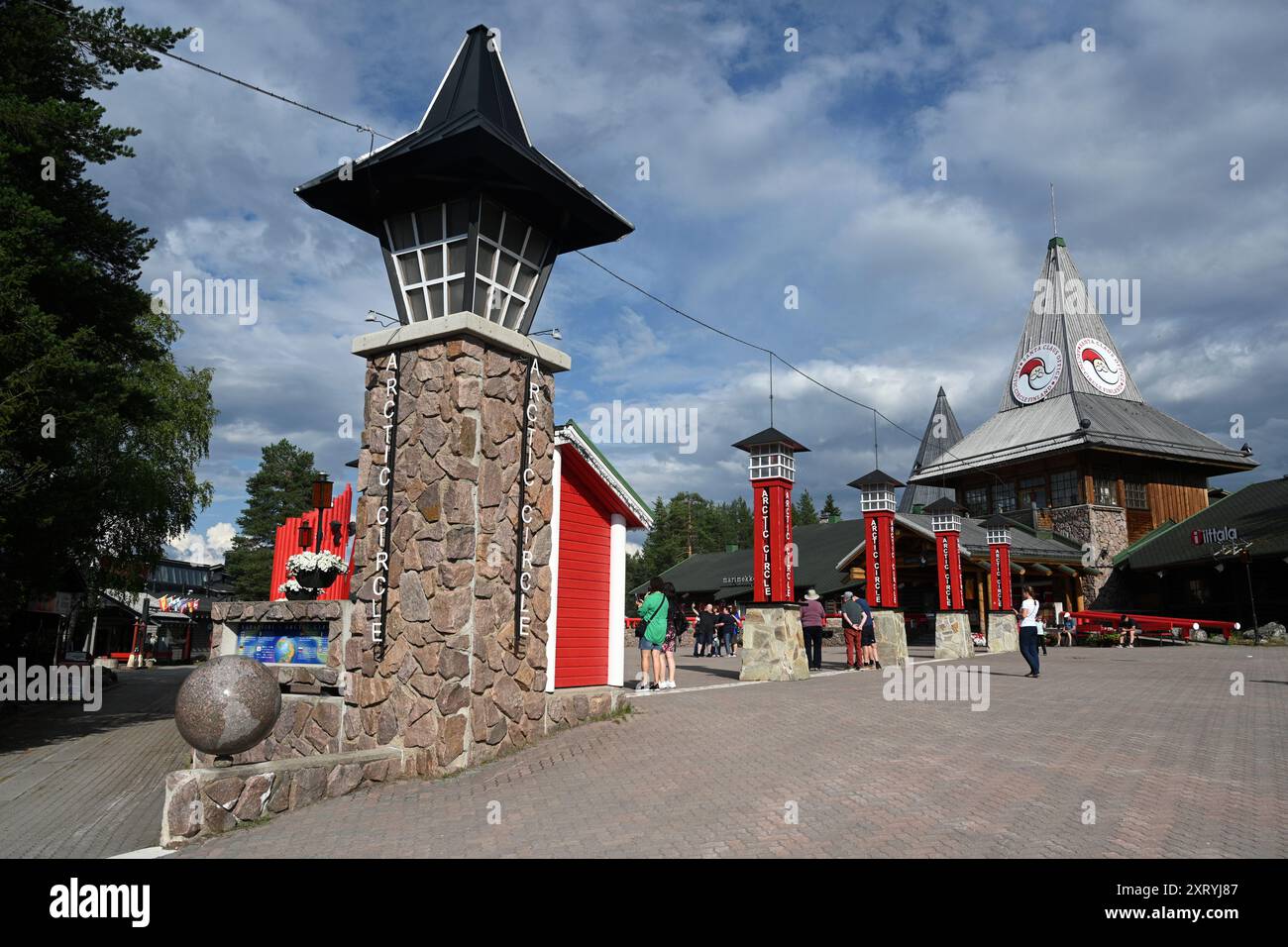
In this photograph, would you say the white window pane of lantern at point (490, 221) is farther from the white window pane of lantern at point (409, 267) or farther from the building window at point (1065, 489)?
the building window at point (1065, 489)

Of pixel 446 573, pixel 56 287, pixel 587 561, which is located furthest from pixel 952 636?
pixel 56 287

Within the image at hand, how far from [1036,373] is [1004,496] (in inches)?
259

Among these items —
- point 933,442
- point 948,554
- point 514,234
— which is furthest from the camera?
point 933,442

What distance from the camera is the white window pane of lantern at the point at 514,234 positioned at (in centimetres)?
937

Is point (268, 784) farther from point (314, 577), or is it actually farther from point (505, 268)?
point (505, 268)

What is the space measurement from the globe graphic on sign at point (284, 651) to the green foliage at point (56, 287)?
413cm

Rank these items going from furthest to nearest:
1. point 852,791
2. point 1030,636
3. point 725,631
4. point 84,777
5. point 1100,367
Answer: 1. point 1100,367
2. point 725,631
3. point 1030,636
4. point 84,777
5. point 852,791

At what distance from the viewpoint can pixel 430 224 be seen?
9.23 metres

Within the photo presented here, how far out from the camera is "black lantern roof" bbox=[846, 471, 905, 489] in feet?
66.3

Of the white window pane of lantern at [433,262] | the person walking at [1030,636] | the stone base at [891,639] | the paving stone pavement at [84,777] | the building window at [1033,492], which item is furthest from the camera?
the building window at [1033,492]

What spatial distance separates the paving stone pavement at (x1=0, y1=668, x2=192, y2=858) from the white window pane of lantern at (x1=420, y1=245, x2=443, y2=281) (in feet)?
19.6

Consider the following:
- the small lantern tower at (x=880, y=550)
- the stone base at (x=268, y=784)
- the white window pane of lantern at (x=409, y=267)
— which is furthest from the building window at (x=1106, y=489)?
the stone base at (x=268, y=784)
